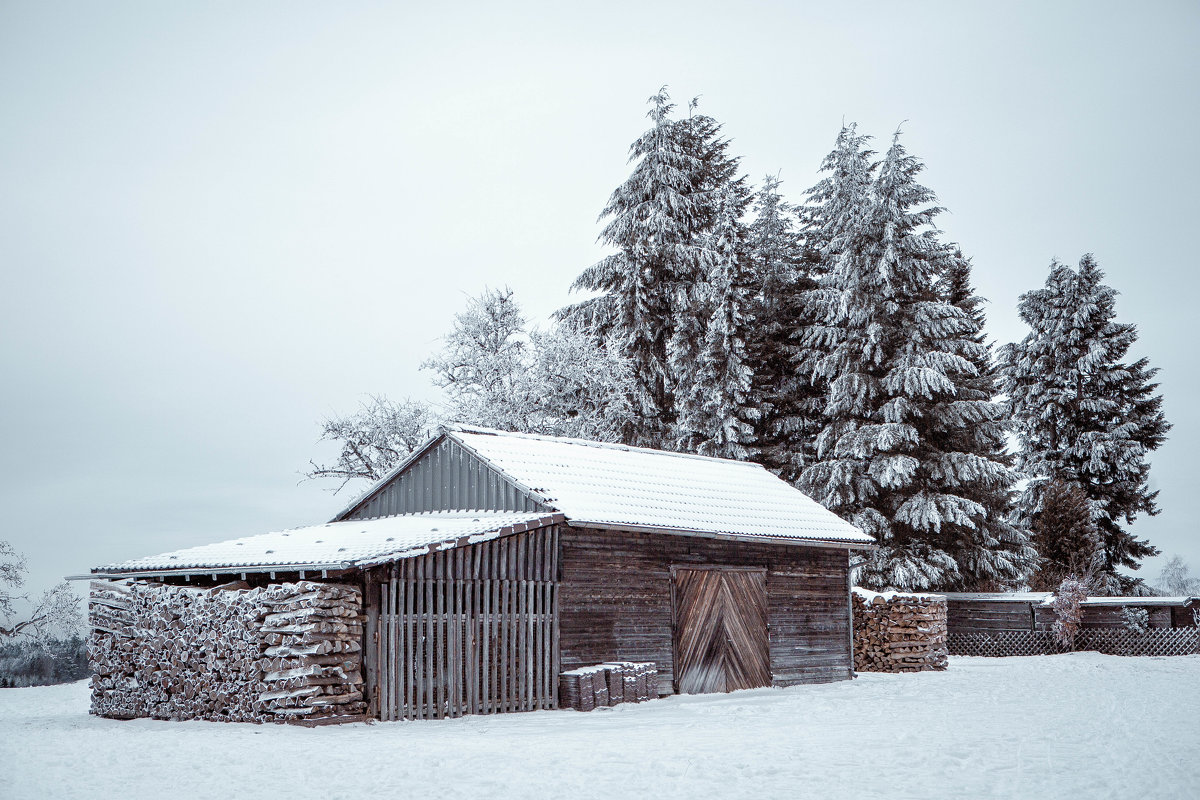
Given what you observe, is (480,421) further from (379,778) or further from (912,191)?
(379,778)

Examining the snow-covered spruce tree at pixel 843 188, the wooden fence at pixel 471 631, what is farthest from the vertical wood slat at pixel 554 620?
the snow-covered spruce tree at pixel 843 188

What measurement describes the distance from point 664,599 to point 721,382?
19.5 metres

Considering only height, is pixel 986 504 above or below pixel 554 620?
above

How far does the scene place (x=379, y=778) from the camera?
32.2ft

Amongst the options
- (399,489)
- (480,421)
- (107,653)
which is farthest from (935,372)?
(107,653)

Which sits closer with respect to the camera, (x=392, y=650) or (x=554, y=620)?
(x=392, y=650)

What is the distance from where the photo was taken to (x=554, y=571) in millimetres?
17672

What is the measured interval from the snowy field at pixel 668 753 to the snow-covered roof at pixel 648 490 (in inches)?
136

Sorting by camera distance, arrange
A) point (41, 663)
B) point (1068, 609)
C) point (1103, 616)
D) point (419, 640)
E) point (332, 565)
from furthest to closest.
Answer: point (1103, 616)
point (1068, 609)
point (41, 663)
point (419, 640)
point (332, 565)

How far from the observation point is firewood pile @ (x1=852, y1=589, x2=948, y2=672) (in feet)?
88.5

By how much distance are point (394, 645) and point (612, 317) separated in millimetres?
26710

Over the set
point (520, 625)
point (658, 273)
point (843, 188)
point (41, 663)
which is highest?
point (843, 188)

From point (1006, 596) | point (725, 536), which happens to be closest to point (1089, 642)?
point (1006, 596)

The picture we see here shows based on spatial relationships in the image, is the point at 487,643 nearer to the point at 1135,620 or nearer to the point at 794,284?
the point at 1135,620
